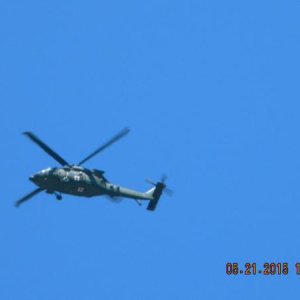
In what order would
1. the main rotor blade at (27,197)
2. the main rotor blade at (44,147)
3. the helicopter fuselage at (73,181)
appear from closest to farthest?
the main rotor blade at (44,147)
the helicopter fuselage at (73,181)
the main rotor blade at (27,197)

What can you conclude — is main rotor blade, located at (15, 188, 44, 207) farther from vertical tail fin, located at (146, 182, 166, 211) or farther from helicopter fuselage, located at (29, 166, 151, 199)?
vertical tail fin, located at (146, 182, 166, 211)

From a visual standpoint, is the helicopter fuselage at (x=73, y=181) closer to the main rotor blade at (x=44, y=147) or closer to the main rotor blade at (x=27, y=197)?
the main rotor blade at (x=44, y=147)

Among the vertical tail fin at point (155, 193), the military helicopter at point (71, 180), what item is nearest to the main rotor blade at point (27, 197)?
the military helicopter at point (71, 180)

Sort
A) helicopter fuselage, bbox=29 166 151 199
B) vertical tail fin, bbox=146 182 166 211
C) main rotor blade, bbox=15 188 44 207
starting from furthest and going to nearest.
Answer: vertical tail fin, bbox=146 182 166 211
main rotor blade, bbox=15 188 44 207
helicopter fuselage, bbox=29 166 151 199

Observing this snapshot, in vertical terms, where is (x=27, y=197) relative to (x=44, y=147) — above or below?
below

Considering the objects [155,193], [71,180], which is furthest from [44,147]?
[155,193]

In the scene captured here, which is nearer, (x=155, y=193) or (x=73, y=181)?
(x=73, y=181)

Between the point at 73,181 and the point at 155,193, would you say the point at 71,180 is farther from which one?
the point at 155,193

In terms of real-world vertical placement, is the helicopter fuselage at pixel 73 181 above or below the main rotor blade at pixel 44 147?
below

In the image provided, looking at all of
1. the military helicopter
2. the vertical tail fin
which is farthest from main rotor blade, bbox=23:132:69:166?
the vertical tail fin

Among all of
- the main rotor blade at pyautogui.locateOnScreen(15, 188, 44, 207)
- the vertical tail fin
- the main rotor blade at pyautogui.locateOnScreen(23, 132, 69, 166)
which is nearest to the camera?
the main rotor blade at pyautogui.locateOnScreen(23, 132, 69, 166)

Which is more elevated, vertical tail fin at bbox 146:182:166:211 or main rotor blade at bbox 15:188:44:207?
vertical tail fin at bbox 146:182:166:211

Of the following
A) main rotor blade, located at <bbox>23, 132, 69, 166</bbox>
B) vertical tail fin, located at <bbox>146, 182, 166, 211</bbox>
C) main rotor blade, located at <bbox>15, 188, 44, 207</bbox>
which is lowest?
main rotor blade, located at <bbox>15, 188, 44, 207</bbox>

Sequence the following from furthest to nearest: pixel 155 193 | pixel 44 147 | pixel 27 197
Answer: pixel 155 193
pixel 27 197
pixel 44 147
